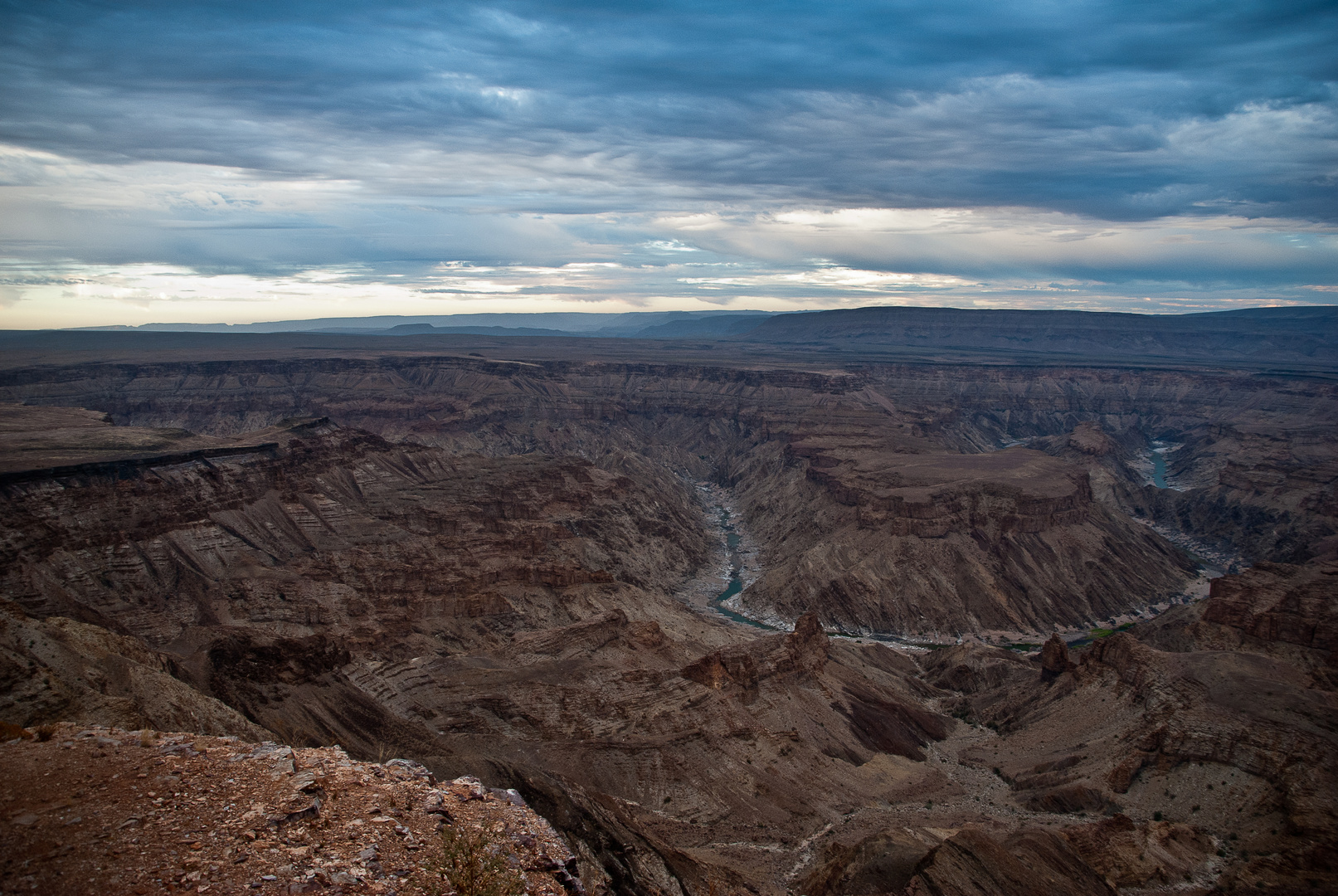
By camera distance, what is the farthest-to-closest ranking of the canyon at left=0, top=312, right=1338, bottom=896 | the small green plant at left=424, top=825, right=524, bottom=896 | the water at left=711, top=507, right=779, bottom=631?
1. the water at left=711, top=507, right=779, bottom=631
2. the canyon at left=0, top=312, right=1338, bottom=896
3. the small green plant at left=424, top=825, right=524, bottom=896

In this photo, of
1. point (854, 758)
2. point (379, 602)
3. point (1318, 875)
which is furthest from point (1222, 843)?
point (379, 602)

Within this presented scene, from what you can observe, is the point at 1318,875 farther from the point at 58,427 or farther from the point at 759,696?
the point at 58,427

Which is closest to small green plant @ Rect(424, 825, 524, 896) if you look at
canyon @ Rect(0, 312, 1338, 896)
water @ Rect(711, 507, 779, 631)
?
canyon @ Rect(0, 312, 1338, 896)

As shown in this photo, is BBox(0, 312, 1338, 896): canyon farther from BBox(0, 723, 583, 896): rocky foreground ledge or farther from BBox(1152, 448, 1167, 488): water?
BBox(1152, 448, 1167, 488): water

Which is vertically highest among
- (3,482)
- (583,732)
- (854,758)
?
(3,482)

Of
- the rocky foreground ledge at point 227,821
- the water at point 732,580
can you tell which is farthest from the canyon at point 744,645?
the rocky foreground ledge at point 227,821

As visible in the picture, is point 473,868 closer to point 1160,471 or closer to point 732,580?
point 732,580

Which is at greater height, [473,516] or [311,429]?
[311,429]

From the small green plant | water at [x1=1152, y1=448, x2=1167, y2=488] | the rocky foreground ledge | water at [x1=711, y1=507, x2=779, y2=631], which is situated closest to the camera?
the rocky foreground ledge
